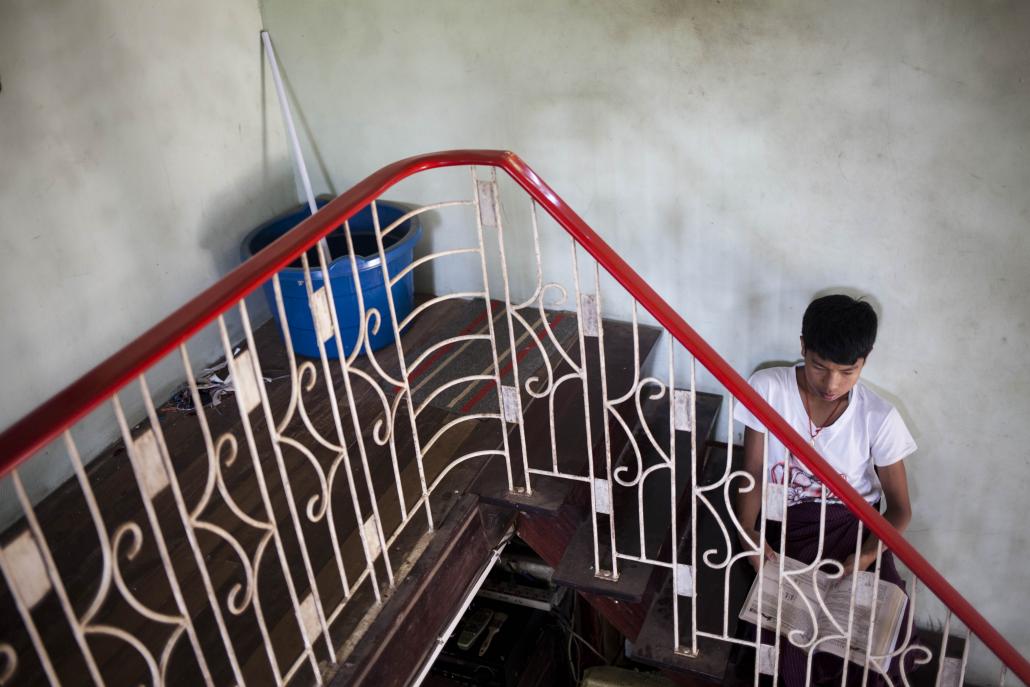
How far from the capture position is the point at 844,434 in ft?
9.96

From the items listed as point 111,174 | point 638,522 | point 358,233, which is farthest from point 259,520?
point 358,233

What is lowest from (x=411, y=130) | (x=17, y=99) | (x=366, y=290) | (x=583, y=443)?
(x=583, y=443)

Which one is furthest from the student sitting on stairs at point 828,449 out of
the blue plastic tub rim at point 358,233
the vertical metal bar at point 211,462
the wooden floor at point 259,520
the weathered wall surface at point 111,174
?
the weathered wall surface at point 111,174

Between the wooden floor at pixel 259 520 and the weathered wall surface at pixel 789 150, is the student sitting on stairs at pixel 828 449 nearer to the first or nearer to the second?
the weathered wall surface at pixel 789 150

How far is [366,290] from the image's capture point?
135 inches

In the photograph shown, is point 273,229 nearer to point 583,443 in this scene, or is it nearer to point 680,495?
point 583,443

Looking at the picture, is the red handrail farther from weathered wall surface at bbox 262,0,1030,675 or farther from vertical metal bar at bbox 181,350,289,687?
weathered wall surface at bbox 262,0,1030,675

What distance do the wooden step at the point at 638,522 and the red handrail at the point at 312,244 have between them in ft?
1.71

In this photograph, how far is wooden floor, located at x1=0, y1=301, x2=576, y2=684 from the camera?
2.35 metres

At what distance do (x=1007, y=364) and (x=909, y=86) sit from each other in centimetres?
98

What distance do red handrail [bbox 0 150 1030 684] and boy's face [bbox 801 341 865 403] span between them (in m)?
0.66

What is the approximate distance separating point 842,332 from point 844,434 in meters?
0.43

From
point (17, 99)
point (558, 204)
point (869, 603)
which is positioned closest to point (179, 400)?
point (17, 99)

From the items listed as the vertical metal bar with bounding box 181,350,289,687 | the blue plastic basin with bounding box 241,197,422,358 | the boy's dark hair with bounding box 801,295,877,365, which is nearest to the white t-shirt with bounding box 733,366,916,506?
the boy's dark hair with bounding box 801,295,877,365
